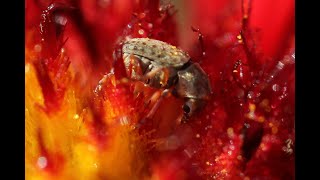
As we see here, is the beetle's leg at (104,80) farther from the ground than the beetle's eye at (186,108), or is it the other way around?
the beetle's leg at (104,80)

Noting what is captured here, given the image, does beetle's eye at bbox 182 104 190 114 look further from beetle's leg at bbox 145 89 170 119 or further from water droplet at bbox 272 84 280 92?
water droplet at bbox 272 84 280 92

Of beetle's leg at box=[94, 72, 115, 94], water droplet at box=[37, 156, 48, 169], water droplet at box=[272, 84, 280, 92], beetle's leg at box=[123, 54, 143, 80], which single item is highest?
A: beetle's leg at box=[123, 54, 143, 80]

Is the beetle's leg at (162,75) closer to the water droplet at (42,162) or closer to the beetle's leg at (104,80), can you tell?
the beetle's leg at (104,80)

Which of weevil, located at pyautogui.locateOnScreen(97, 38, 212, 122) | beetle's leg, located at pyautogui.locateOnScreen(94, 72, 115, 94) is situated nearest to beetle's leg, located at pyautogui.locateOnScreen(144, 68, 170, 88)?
weevil, located at pyautogui.locateOnScreen(97, 38, 212, 122)

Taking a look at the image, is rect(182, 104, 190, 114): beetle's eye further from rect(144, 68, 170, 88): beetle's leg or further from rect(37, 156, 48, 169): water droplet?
rect(37, 156, 48, 169): water droplet

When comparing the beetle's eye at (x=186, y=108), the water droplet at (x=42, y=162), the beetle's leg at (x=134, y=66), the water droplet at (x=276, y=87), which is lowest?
the water droplet at (x=42, y=162)

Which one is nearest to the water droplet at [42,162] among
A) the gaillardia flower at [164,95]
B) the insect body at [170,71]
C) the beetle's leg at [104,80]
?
the gaillardia flower at [164,95]

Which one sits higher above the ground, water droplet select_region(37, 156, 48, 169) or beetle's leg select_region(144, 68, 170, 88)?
beetle's leg select_region(144, 68, 170, 88)

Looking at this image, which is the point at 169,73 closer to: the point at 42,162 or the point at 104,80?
the point at 104,80

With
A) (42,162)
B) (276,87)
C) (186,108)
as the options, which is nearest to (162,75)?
(186,108)
